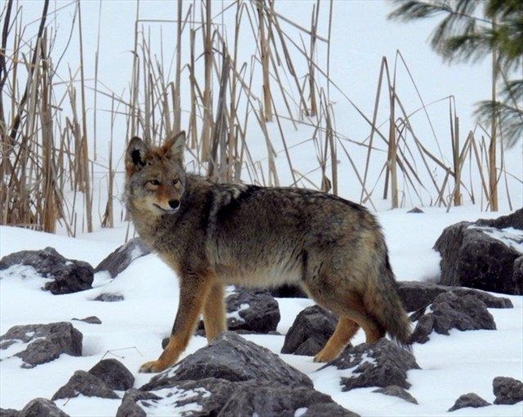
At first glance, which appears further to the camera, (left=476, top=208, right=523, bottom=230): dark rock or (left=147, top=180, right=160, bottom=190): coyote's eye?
(left=476, top=208, right=523, bottom=230): dark rock

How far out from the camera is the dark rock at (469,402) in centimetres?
427

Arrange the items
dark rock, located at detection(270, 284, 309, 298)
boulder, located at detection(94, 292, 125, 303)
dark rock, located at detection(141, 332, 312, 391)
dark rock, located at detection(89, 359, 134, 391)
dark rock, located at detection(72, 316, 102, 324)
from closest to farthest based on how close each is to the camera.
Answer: dark rock, located at detection(141, 332, 312, 391), dark rock, located at detection(89, 359, 134, 391), dark rock, located at detection(72, 316, 102, 324), boulder, located at detection(94, 292, 125, 303), dark rock, located at detection(270, 284, 309, 298)

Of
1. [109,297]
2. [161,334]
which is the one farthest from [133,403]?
[109,297]

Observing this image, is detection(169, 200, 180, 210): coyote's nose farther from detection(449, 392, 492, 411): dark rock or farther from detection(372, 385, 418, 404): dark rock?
detection(449, 392, 492, 411): dark rock

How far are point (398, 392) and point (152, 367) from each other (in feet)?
5.03

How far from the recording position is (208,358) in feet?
15.7

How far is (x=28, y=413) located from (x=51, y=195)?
5.40 meters

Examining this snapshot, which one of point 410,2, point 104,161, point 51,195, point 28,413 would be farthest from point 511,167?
point 28,413

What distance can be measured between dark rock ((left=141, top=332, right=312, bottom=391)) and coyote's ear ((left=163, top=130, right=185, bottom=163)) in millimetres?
1717

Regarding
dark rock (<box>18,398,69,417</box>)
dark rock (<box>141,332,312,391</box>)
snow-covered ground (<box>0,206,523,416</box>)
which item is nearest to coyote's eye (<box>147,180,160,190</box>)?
snow-covered ground (<box>0,206,523,416</box>)

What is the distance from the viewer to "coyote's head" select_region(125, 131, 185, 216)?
20.5 feet

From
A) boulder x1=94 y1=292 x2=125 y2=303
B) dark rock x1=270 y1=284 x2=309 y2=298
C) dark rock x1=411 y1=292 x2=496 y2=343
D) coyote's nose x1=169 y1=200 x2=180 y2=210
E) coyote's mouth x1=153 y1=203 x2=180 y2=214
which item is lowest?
boulder x1=94 y1=292 x2=125 y2=303

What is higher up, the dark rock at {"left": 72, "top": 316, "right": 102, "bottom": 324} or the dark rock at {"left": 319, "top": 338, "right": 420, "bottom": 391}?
the dark rock at {"left": 319, "top": 338, "right": 420, "bottom": 391}

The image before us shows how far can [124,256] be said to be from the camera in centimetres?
806
